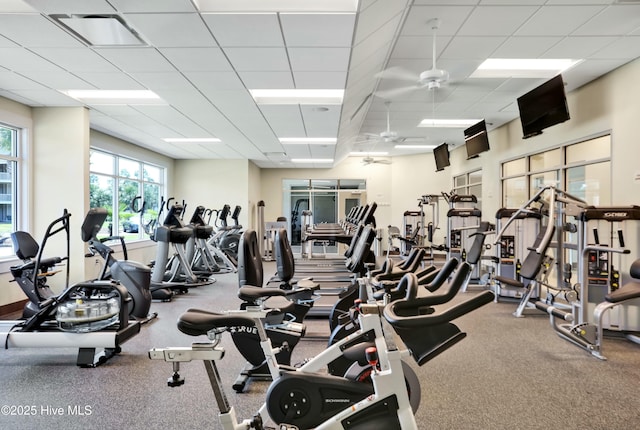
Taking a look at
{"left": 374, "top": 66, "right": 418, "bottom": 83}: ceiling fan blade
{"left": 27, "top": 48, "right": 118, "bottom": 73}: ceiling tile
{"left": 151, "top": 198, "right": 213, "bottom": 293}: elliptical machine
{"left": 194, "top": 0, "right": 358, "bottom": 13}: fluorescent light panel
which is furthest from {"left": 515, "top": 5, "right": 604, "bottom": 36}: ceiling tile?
{"left": 151, "top": 198, "right": 213, "bottom": 293}: elliptical machine

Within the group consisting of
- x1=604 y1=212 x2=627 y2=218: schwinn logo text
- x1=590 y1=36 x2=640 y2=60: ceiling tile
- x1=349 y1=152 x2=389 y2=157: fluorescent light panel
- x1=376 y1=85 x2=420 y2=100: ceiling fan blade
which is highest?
x1=349 y1=152 x2=389 y2=157: fluorescent light panel

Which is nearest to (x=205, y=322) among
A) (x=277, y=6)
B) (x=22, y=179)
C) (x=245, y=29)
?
(x=277, y=6)

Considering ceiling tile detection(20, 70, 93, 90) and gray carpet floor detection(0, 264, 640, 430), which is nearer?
gray carpet floor detection(0, 264, 640, 430)

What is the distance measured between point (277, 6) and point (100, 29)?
65.2 inches

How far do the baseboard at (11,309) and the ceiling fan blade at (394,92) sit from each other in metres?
6.26

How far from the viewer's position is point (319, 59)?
3986mm

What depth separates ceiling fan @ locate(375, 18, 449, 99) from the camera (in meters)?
4.19

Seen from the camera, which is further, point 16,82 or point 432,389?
point 16,82

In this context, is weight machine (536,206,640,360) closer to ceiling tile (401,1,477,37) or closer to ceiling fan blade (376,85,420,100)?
ceiling tile (401,1,477,37)

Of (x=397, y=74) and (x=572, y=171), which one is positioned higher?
(x=397, y=74)

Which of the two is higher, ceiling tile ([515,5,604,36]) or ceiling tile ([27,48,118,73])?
ceiling tile ([515,5,604,36])

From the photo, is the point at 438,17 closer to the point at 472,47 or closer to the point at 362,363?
the point at 472,47

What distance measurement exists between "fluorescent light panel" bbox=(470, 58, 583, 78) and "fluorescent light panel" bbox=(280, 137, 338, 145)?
3.72 meters

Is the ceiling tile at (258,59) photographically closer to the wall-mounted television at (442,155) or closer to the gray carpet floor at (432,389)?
the gray carpet floor at (432,389)
